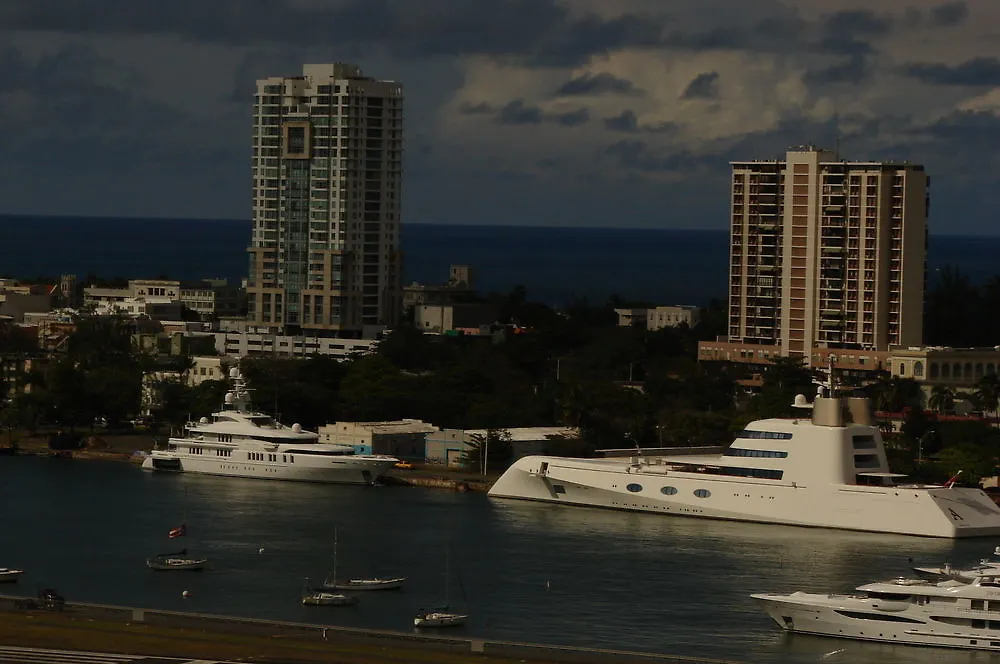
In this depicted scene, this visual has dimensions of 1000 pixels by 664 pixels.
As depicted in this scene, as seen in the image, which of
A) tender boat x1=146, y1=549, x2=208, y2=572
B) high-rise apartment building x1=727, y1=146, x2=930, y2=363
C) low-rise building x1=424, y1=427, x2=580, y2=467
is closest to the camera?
tender boat x1=146, y1=549, x2=208, y2=572

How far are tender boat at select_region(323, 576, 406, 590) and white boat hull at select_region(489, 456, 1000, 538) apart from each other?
11524mm

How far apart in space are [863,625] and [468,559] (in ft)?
29.4

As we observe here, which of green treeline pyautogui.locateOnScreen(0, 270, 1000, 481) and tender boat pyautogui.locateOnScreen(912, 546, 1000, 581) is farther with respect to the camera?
green treeline pyautogui.locateOnScreen(0, 270, 1000, 481)

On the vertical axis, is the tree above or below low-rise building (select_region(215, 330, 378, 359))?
below

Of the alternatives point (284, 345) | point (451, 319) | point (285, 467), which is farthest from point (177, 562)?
point (451, 319)

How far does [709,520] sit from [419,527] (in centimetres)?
631

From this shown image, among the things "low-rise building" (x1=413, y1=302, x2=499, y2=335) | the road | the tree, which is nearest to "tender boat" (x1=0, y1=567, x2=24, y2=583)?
the road

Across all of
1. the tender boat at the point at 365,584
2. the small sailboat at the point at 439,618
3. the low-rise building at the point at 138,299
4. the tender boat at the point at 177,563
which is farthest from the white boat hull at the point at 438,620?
the low-rise building at the point at 138,299

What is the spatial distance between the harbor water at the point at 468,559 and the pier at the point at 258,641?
1.72 metres

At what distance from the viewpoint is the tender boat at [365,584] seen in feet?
122

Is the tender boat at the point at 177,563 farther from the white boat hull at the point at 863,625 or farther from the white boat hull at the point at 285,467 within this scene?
the white boat hull at the point at 285,467

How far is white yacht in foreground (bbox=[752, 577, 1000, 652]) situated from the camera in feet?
110

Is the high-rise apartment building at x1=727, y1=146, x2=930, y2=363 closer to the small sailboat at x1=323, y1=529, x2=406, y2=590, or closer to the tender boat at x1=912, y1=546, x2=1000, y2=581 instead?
the small sailboat at x1=323, y1=529, x2=406, y2=590

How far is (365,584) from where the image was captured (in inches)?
1473
